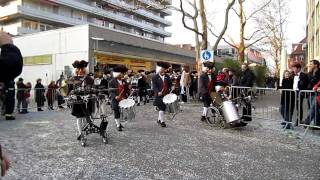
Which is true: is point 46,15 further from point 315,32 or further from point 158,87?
point 158,87

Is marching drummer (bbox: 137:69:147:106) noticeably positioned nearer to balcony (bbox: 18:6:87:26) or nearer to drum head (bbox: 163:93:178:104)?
drum head (bbox: 163:93:178:104)

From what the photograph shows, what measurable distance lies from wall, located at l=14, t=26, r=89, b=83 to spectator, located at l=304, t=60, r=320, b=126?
1816cm

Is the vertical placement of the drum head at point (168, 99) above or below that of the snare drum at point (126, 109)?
above

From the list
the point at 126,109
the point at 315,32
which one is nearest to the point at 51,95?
the point at 126,109

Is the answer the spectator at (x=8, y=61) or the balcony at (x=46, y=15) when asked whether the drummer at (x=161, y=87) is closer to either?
the spectator at (x=8, y=61)

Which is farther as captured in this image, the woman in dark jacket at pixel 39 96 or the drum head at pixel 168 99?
the woman in dark jacket at pixel 39 96

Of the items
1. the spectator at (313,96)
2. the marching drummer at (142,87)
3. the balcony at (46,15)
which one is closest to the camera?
the spectator at (313,96)

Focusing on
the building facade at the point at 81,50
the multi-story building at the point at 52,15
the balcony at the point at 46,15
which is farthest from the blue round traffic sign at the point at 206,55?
the balcony at the point at 46,15

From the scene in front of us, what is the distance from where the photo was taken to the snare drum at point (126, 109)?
31.7ft

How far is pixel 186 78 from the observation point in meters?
19.6

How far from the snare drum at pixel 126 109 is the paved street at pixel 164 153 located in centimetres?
33

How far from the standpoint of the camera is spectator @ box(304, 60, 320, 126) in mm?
10102

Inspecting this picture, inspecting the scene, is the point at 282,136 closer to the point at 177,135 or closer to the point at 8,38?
the point at 177,135

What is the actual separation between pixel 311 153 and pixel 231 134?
2408mm
